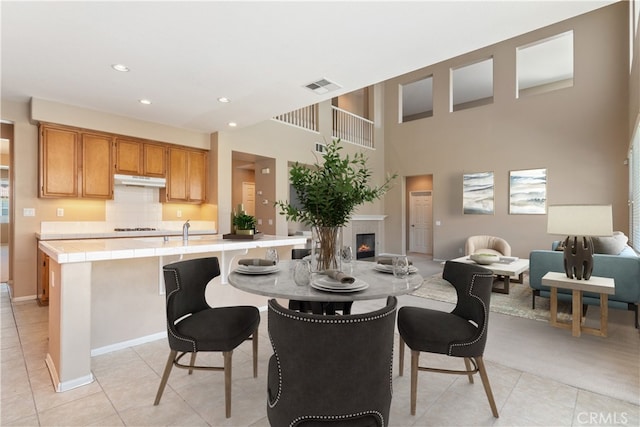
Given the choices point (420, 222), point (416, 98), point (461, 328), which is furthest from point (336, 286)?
point (416, 98)

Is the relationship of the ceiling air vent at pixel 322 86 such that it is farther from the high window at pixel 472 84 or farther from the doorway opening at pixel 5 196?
the high window at pixel 472 84

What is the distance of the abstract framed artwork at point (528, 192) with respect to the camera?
6324mm

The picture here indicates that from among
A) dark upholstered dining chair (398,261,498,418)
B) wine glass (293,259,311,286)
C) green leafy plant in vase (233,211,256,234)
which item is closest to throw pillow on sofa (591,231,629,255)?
dark upholstered dining chair (398,261,498,418)

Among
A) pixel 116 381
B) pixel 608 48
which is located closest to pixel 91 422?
pixel 116 381

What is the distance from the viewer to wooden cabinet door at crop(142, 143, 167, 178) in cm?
482

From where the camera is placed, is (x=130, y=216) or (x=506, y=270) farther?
(x=130, y=216)

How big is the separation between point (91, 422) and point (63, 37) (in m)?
2.84

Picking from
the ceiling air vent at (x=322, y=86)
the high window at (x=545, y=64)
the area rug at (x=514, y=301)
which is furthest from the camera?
the high window at (x=545, y=64)

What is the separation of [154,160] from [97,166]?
0.77 m

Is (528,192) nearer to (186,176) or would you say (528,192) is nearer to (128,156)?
(186,176)

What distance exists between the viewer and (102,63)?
2.90m

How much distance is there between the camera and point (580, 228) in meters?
2.96

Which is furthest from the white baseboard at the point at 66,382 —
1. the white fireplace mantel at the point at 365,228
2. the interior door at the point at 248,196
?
the interior door at the point at 248,196

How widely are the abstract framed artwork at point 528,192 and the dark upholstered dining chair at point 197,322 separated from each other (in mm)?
6616
